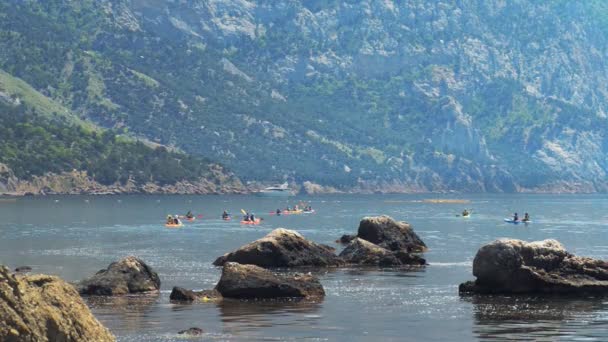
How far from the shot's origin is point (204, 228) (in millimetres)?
180625

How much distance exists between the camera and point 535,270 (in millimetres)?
71562

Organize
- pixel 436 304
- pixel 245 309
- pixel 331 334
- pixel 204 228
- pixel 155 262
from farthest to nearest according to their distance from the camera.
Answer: pixel 204 228 → pixel 155 262 → pixel 436 304 → pixel 245 309 → pixel 331 334

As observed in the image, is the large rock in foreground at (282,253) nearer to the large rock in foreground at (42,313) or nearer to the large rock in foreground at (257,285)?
the large rock in foreground at (257,285)

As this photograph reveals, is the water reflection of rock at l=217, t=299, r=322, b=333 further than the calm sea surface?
Yes

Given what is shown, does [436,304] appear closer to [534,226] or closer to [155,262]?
[155,262]

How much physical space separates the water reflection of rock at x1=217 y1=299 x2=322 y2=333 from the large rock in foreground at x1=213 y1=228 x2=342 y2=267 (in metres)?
22.2

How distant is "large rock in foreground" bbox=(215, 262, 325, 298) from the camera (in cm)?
6969

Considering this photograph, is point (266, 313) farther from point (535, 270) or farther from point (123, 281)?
point (535, 270)

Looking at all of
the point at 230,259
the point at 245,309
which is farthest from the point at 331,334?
the point at 230,259

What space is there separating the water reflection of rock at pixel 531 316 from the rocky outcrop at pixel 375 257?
27.0 meters

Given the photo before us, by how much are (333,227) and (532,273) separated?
381 ft

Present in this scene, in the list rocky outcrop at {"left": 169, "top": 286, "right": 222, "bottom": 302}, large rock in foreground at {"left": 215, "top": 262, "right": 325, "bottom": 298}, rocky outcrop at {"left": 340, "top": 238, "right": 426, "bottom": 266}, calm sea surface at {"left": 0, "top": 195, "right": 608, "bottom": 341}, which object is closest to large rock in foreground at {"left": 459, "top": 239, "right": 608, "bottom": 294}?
calm sea surface at {"left": 0, "top": 195, "right": 608, "bottom": 341}

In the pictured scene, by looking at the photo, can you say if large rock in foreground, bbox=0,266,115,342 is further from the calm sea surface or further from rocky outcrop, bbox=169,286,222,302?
rocky outcrop, bbox=169,286,222,302

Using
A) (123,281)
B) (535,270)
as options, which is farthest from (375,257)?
(123,281)
